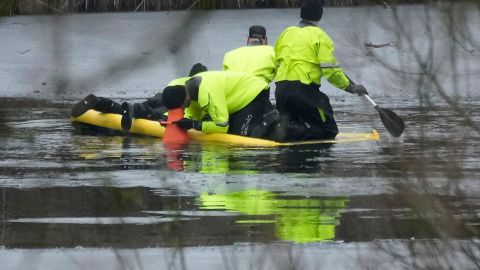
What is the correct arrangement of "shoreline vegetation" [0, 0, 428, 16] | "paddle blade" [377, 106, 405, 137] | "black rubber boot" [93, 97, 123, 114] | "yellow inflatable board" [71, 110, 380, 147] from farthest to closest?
"black rubber boot" [93, 97, 123, 114]
"yellow inflatable board" [71, 110, 380, 147]
"paddle blade" [377, 106, 405, 137]
"shoreline vegetation" [0, 0, 428, 16]

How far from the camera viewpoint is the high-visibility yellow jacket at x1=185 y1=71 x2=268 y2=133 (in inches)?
437

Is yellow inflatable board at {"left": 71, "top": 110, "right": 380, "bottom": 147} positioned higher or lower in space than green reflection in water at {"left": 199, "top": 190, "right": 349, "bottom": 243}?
lower

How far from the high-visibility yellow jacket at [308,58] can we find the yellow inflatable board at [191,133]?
0.63m

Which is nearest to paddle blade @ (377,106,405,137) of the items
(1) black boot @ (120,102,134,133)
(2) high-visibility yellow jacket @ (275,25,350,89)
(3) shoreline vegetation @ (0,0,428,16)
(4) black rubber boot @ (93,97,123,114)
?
(3) shoreline vegetation @ (0,0,428,16)

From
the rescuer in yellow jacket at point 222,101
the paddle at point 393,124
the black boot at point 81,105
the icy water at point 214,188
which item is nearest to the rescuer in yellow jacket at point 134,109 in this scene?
the icy water at point 214,188

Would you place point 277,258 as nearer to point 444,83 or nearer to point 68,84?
point 444,83

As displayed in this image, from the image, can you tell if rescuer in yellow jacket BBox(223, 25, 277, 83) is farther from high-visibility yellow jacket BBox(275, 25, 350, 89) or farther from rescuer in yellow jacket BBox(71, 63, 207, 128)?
rescuer in yellow jacket BBox(71, 63, 207, 128)

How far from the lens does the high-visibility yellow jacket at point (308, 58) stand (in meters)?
11.5

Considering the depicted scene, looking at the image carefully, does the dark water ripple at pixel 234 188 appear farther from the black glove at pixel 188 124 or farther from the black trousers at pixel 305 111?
the black trousers at pixel 305 111

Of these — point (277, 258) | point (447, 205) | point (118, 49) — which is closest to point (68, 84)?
point (118, 49)

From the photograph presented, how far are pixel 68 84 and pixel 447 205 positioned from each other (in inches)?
65.7

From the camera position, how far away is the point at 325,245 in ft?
20.8

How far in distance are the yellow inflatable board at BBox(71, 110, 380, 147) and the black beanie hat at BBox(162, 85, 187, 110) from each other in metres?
0.38

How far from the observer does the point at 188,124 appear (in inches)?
451
